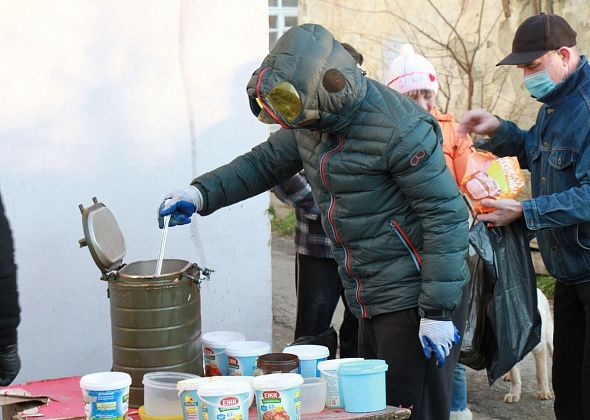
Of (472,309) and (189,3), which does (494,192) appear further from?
(189,3)

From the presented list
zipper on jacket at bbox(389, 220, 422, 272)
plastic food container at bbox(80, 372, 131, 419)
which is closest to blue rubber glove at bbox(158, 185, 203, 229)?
plastic food container at bbox(80, 372, 131, 419)

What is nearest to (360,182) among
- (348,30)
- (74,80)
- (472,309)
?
(472,309)

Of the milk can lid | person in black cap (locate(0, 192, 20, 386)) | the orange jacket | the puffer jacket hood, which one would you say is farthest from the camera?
the orange jacket

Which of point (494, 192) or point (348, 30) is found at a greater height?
point (348, 30)

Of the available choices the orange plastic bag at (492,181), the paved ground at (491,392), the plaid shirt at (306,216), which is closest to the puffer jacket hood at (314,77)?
the orange plastic bag at (492,181)

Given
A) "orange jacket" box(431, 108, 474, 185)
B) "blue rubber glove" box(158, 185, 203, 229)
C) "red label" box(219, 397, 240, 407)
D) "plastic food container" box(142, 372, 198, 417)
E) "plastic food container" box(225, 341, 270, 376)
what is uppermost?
"orange jacket" box(431, 108, 474, 185)

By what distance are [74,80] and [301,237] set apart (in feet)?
4.50

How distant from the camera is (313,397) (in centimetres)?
312

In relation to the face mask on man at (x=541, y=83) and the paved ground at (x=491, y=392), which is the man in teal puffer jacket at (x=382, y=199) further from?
the paved ground at (x=491, y=392)

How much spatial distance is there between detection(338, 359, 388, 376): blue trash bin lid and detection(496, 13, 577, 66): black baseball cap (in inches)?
55.6

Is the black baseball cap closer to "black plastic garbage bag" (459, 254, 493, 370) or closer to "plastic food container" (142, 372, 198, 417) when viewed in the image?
"black plastic garbage bag" (459, 254, 493, 370)

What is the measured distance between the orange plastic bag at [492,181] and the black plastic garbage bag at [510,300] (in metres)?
0.14

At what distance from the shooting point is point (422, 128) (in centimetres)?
303

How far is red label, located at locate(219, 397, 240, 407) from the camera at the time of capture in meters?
2.80
